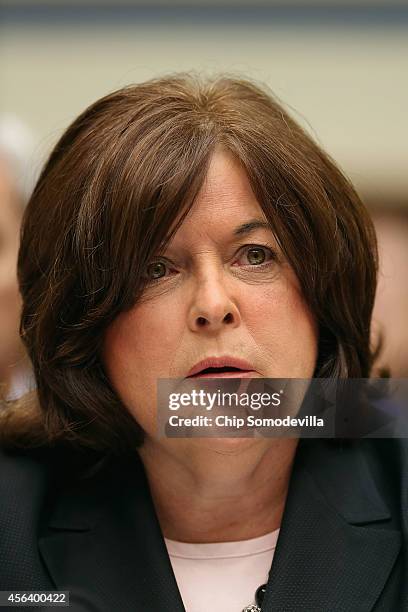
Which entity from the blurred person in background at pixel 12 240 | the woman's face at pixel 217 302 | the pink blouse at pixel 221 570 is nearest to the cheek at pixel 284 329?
the woman's face at pixel 217 302

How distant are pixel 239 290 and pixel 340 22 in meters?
0.66

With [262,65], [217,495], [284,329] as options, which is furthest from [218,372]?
[262,65]

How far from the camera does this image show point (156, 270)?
3.59 feet

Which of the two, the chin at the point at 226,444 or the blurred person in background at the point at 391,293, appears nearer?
the chin at the point at 226,444

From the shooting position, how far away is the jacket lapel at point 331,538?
1059mm

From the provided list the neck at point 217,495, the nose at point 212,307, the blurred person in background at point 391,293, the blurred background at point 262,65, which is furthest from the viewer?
the blurred background at point 262,65

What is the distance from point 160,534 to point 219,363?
11.2 inches

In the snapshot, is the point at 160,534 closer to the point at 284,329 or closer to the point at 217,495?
the point at 217,495

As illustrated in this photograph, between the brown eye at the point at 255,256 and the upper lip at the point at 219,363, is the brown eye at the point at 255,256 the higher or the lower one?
the higher one

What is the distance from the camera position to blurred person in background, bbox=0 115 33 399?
1.40 meters

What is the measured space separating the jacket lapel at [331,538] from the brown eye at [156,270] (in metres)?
0.32

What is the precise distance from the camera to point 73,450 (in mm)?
1280

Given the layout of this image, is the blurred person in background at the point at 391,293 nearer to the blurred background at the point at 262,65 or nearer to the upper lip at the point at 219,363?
the blurred background at the point at 262,65

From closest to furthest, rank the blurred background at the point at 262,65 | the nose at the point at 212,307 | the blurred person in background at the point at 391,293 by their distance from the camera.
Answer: the nose at the point at 212,307 < the blurred person in background at the point at 391,293 < the blurred background at the point at 262,65
